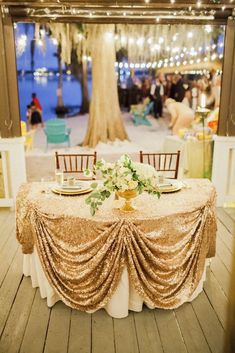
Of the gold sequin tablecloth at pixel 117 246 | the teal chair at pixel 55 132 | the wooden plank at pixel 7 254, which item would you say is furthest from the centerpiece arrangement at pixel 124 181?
the teal chair at pixel 55 132

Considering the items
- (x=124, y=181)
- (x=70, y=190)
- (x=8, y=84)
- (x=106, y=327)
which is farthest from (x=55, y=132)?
(x=106, y=327)

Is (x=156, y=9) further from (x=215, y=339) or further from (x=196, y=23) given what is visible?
(x=215, y=339)

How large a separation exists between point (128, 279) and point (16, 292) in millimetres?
1046

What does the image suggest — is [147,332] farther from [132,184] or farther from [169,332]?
[132,184]

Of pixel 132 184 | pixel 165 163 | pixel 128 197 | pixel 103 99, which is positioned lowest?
pixel 165 163

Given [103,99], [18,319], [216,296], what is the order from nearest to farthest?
[18,319]
[216,296]
[103,99]

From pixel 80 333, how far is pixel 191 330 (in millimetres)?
789

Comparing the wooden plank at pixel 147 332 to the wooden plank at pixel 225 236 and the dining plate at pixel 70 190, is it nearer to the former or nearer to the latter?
the dining plate at pixel 70 190

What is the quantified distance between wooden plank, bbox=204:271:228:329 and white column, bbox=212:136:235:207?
181cm

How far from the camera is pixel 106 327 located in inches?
105

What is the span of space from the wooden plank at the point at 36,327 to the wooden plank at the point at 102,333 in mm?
352

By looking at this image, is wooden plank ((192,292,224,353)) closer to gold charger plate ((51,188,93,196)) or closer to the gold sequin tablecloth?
the gold sequin tablecloth

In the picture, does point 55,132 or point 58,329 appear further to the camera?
point 55,132

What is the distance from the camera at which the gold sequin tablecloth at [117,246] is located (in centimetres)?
260
